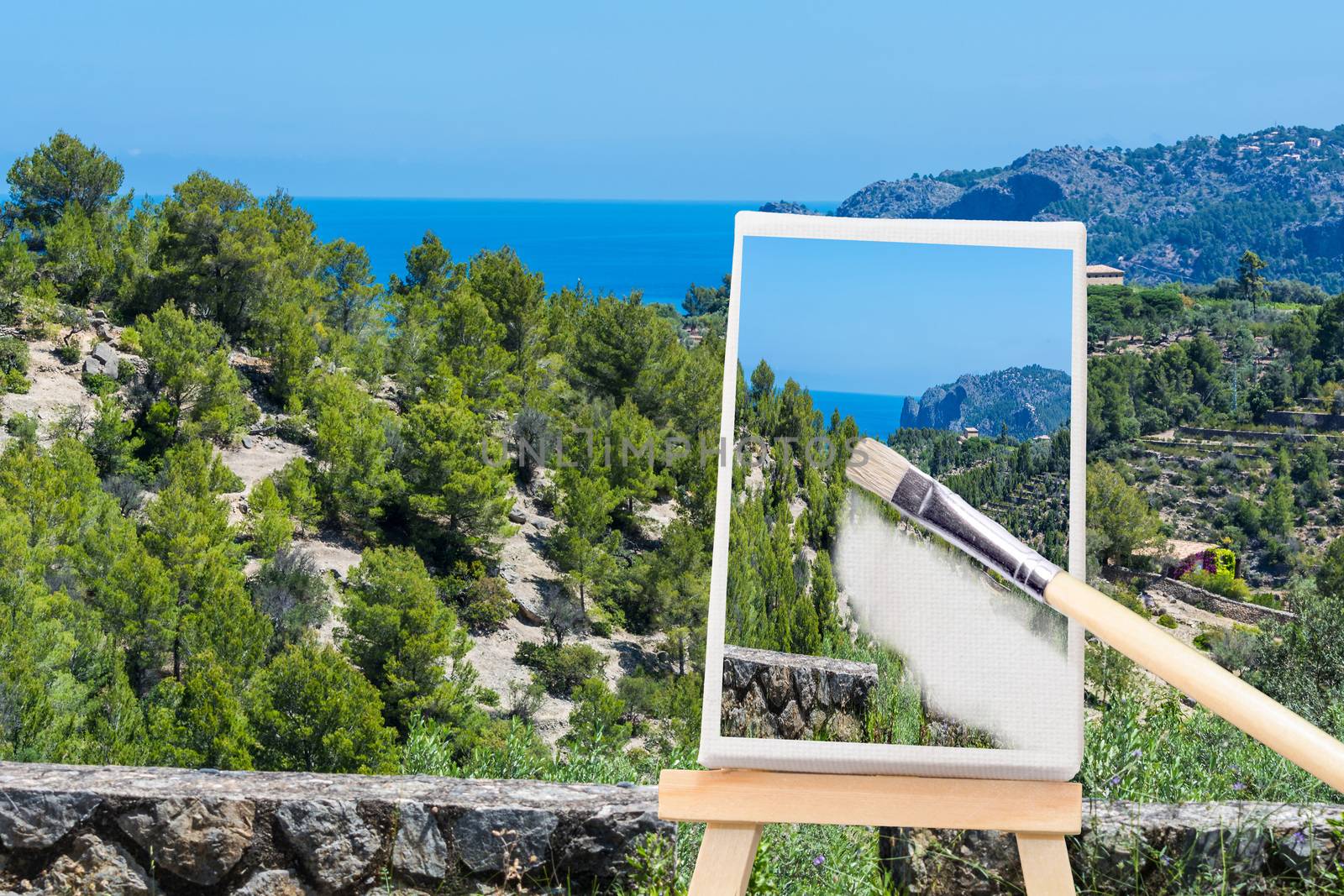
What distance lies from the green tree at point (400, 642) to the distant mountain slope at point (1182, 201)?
62058 mm

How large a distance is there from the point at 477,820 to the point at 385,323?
25.6 m

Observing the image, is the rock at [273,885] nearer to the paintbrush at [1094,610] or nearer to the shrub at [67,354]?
the paintbrush at [1094,610]

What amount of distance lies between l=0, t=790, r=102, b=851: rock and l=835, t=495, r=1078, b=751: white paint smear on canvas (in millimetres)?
1618

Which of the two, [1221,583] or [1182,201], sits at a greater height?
[1182,201]

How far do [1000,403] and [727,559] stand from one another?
20.9 inches

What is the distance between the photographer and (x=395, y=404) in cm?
2350

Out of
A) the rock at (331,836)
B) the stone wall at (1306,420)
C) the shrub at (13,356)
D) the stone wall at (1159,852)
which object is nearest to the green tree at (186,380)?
the shrub at (13,356)

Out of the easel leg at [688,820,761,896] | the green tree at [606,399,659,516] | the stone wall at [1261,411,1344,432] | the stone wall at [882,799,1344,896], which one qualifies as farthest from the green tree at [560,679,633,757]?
the stone wall at [1261,411,1344,432]

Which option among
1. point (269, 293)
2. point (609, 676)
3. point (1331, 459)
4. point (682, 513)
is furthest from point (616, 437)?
point (1331, 459)

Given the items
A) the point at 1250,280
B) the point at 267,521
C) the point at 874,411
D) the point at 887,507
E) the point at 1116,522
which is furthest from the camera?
the point at 1250,280

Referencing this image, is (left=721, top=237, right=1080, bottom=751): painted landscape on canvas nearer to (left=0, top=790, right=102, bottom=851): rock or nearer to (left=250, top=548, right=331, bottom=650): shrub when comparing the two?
(left=0, top=790, right=102, bottom=851): rock

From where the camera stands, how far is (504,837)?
2057 mm

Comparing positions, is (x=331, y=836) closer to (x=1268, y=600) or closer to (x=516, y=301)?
(x=516, y=301)

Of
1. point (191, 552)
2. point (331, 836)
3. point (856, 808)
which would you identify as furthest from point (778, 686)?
point (191, 552)
